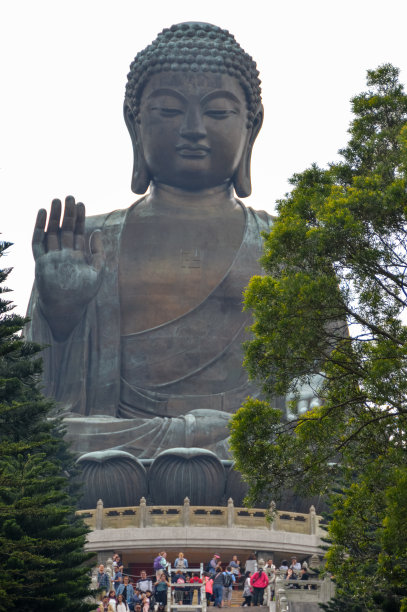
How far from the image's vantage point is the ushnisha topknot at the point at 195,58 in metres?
24.6

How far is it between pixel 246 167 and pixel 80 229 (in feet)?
14.0

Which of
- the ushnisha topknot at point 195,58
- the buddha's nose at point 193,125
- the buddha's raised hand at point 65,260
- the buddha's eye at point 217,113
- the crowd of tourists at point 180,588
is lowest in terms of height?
the crowd of tourists at point 180,588

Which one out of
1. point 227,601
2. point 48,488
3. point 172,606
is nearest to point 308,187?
point 48,488

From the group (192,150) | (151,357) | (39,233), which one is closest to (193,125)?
(192,150)

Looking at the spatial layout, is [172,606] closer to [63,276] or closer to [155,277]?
[63,276]

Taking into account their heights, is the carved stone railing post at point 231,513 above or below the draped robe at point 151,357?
below

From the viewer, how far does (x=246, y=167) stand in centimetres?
2536

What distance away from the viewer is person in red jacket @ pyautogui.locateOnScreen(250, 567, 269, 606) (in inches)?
625

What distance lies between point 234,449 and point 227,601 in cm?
571

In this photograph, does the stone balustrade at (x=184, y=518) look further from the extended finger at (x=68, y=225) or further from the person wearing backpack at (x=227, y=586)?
the extended finger at (x=68, y=225)

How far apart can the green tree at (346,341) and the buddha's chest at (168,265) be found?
491 inches

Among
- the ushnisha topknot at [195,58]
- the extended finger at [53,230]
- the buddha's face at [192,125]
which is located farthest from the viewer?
the ushnisha topknot at [195,58]

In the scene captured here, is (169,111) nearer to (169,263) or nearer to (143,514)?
(169,263)

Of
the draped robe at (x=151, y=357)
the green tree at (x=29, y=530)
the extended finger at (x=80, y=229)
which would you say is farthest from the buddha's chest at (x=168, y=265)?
the green tree at (x=29, y=530)
